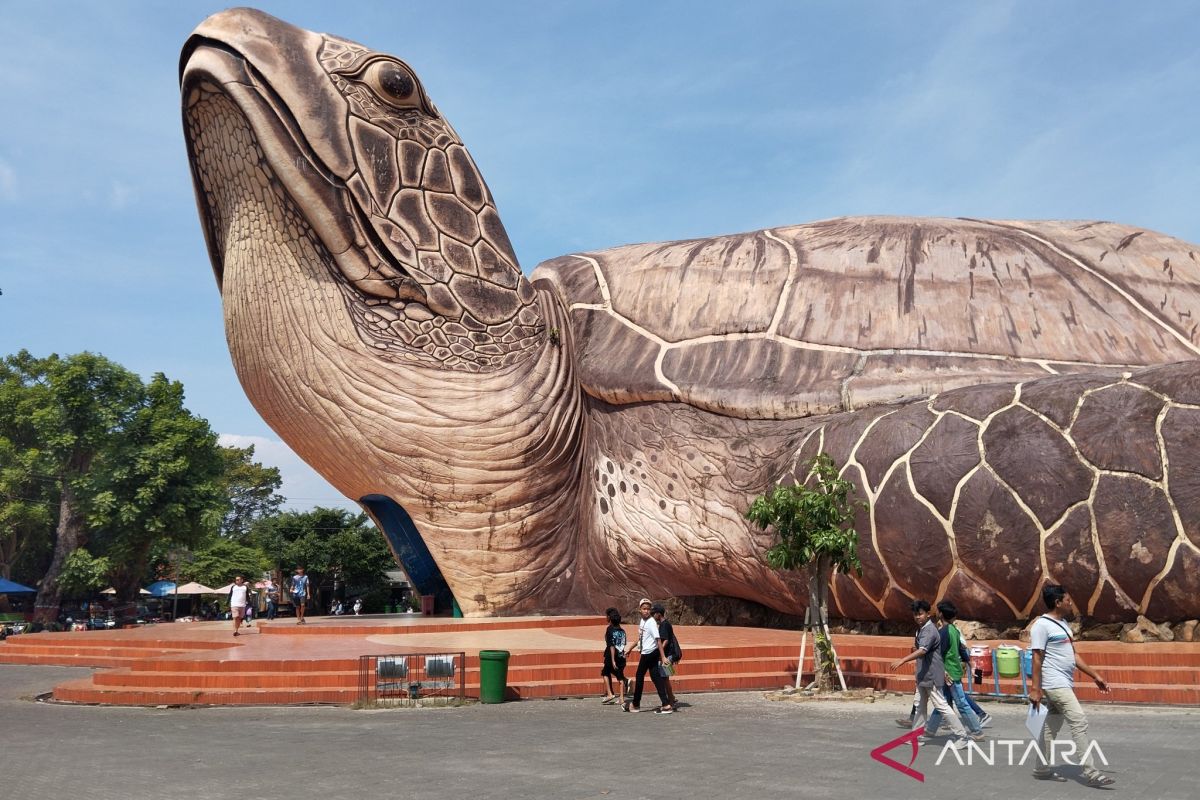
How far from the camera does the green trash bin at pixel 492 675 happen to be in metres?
9.42

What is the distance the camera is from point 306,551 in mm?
34406

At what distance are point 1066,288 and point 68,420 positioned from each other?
31.0 metres

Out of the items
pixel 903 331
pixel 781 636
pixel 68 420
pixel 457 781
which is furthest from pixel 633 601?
pixel 68 420

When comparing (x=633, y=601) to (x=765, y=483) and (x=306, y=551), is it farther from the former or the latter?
(x=306, y=551)

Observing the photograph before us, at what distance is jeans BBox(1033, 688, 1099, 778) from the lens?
551 cm

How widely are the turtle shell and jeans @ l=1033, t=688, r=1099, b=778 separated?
303 inches

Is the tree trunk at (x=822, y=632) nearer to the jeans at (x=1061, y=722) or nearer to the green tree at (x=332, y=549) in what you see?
the jeans at (x=1061, y=722)

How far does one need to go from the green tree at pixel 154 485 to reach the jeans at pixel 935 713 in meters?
28.9

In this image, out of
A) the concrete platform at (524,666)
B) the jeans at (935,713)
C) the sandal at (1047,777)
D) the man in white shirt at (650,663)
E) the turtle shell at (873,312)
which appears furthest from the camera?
the turtle shell at (873,312)

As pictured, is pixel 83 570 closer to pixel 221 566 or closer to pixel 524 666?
pixel 221 566

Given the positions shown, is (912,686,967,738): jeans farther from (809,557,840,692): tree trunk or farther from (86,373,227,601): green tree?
(86,373,227,601): green tree

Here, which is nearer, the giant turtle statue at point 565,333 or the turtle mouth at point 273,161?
the giant turtle statue at point 565,333

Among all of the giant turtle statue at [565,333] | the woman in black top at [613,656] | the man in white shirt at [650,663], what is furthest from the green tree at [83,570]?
the man in white shirt at [650,663]

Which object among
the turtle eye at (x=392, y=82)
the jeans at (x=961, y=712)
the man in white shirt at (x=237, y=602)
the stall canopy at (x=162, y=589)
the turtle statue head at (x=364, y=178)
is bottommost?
the jeans at (x=961, y=712)
